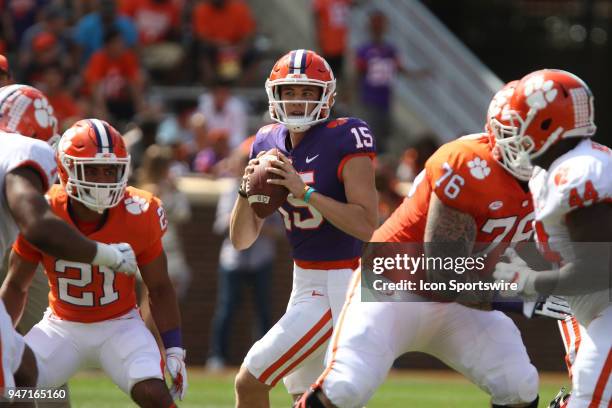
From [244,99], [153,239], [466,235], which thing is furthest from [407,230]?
[244,99]

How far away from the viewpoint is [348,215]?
5727mm

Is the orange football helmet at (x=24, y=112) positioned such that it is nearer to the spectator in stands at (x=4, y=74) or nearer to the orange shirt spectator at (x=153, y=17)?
the spectator in stands at (x=4, y=74)

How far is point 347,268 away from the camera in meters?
5.96

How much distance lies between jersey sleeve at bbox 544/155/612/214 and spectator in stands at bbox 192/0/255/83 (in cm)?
863

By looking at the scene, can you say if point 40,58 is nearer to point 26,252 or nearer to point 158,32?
point 158,32

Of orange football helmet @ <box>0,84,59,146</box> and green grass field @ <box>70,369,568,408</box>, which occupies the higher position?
orange football helmet @ <box>0,84,59,146</box>

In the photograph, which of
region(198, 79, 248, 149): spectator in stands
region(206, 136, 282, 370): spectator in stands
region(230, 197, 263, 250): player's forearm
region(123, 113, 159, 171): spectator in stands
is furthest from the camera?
region(198, 79, 248, 149): spectator in stands

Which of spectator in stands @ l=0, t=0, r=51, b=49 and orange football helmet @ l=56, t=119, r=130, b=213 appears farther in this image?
spectator in stands @ l=0, t=0, r=51, b=49

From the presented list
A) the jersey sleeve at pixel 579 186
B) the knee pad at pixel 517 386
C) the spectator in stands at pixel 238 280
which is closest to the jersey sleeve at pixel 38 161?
the jersey sleeve at pixel 579 186


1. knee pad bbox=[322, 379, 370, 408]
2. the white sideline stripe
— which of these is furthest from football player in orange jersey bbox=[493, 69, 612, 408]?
the white sideline stripe

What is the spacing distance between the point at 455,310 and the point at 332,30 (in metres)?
7.95

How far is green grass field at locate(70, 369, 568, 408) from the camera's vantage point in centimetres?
886

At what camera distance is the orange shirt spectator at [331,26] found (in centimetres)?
1297

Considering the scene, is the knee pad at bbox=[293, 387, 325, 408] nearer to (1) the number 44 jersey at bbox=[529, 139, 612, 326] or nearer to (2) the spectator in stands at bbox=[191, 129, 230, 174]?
(1) the number 44 jersey at bbox=[529, 139, 612, 326]
